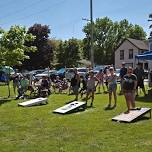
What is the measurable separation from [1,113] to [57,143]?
7940mm

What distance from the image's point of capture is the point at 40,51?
7012 cm

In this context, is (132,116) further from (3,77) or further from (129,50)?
(129,50)

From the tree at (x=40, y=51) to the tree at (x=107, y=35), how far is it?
23150 millimetres

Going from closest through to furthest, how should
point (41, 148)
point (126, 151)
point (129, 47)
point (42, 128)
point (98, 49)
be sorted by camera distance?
1. point (126, 151)
2. point (41, 148)
3. point (42, 128)
4. point (129, 47)
5. point (98, 49)

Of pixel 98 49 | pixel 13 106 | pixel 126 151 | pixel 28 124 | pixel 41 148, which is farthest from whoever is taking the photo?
pixel 98 49

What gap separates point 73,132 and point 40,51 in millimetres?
57146

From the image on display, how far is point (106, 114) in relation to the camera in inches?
666

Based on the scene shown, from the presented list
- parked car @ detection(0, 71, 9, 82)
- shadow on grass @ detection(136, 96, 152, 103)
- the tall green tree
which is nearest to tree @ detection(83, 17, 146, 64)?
parked car @ detection(0, 71, 9, 82)

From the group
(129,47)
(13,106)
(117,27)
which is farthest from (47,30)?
(13,106)

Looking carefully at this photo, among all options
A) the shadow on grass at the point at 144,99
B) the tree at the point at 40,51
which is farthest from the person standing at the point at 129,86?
the tree at the point at 40,51

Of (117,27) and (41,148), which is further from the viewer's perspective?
(117,27)

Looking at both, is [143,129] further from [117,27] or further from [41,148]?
[117,27]

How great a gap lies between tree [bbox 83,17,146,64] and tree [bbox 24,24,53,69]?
23150 millimetres

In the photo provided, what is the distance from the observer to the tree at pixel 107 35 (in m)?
94.9
